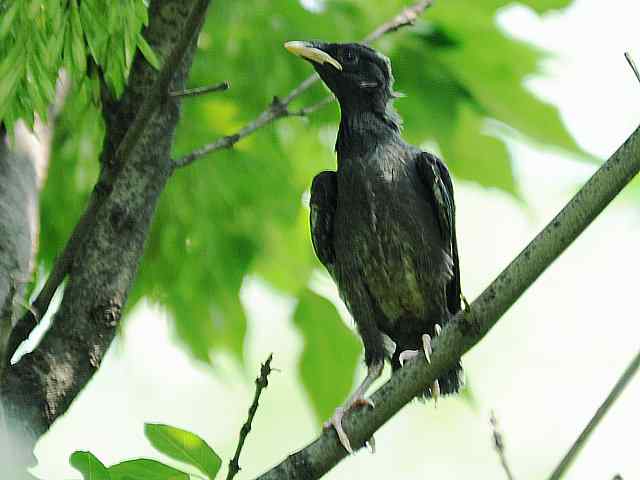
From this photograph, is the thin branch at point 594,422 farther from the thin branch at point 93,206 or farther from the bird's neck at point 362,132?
the bird's neck at point 362,132

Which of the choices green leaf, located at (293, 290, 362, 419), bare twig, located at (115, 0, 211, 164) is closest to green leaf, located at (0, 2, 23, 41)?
bare twig, located at (115, 0, 211, 164)

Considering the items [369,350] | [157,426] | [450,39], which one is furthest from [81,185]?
[157,426]

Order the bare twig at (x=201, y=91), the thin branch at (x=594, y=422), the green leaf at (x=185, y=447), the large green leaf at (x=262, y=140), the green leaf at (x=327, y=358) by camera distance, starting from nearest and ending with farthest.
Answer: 1. the thin branch at (x=594, y=422)
2. the green leaf at (x=185, y=447)
3. the bare twig at (x=201, y=91)
4. the green leaf at (x=327, y=358)
5. the large green leaf at (x=262, y=140)

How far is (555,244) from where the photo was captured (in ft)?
8.36

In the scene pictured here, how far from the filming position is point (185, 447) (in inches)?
92.4

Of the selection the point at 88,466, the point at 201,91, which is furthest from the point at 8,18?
the point at 88,466

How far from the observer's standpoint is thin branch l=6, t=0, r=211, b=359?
2.78 m

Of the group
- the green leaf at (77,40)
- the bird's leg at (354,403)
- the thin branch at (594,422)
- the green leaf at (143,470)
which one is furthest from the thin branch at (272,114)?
the thin branch at (594,422)

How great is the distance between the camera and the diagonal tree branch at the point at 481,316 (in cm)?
254

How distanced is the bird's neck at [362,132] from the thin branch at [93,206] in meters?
1.54

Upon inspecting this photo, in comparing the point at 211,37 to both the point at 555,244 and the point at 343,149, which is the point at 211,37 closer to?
the point at 343,149

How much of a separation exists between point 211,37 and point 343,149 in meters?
0.76

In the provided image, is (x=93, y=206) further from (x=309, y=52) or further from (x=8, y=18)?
(x=309, y=52)

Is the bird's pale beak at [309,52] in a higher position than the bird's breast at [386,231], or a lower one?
higher
